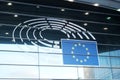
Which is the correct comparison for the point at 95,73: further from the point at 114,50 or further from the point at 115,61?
the point at 114,50

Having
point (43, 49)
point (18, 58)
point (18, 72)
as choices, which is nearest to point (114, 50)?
point (43, 49)

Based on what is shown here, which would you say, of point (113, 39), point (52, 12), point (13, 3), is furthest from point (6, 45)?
point (113, 39)

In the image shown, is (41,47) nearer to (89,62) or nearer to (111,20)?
(89,62)

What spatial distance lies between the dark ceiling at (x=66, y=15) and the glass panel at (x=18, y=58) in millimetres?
1129

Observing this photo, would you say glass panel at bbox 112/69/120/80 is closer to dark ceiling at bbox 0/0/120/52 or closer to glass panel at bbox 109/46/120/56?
glass panel at bbox 109/46/120/56

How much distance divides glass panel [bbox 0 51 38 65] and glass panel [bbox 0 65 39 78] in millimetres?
384

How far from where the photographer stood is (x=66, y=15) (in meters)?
28.2

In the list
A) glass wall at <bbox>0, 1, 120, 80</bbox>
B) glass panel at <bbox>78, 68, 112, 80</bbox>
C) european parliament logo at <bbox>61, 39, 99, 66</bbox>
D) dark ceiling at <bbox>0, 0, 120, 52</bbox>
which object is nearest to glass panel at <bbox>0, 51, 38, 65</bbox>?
glass wall at <bbox>0, 1, 120, 80</bbox>

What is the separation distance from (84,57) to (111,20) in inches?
206

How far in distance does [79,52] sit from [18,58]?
5.53 metres

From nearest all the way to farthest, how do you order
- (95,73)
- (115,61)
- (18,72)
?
(18,72) < (95,73) < (115,61)

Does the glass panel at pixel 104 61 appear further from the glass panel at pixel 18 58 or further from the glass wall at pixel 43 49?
the glass panel at pixel 18 58

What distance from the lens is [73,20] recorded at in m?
28.4

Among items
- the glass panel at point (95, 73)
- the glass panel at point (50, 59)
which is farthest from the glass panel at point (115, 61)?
the glass panel at point (50, 59)
